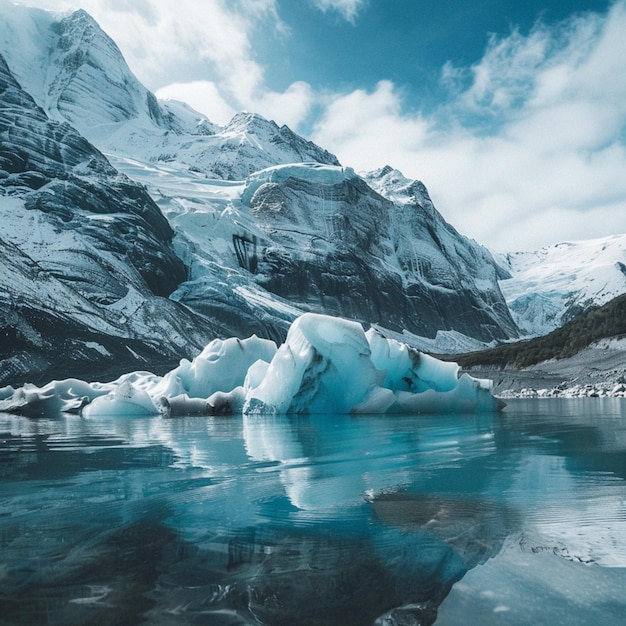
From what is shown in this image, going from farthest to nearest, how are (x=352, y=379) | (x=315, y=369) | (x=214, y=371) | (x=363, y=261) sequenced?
(x=363, y=261) → (x=214, y=371) → (x=352, y=379) → (x=315, y=369)

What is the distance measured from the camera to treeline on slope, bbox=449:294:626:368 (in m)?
46.7

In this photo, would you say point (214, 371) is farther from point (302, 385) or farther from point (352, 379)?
point (352, 379)

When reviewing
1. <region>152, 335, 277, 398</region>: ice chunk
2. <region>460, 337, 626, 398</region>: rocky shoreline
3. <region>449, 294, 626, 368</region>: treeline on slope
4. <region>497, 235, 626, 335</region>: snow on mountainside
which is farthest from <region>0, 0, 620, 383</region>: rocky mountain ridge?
<region>497, 235, 626, 335</region>: snow on mountainside

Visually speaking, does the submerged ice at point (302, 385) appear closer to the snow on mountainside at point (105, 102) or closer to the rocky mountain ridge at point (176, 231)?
the rocky mountain ridge at point (176, 231)

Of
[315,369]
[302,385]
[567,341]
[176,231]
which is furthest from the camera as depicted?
[176,231]

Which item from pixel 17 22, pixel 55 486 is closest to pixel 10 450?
pixel 55 486

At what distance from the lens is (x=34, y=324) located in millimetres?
41344

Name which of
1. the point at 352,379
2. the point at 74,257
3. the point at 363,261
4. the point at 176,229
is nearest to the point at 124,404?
the point at 352,379

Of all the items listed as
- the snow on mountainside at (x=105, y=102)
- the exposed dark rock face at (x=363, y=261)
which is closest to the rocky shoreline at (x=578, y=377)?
the exposed dark rock face at (x=363, y=261)

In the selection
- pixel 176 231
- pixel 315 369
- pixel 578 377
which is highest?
pixel 176 231

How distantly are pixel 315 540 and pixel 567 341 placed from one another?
53191mm

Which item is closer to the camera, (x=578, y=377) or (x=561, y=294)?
(x=578, y=377)

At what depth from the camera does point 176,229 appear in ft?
261

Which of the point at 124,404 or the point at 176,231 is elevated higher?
the point at 176,231
